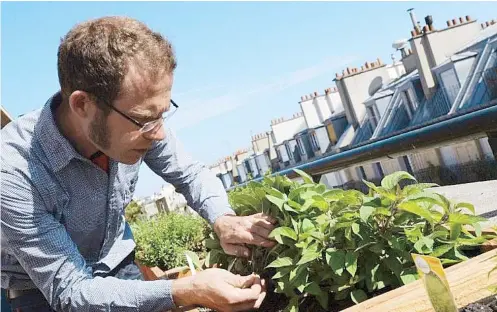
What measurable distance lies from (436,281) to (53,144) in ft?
4.47

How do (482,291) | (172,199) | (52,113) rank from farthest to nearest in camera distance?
(172,199), (52,113), (482,291)

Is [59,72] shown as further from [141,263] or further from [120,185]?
[141,263]

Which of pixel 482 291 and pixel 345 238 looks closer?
pixel 482 291

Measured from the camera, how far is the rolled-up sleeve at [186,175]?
2258mm

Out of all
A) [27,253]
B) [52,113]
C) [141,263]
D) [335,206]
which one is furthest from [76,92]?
[141,263]

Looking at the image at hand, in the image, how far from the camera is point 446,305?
104cm

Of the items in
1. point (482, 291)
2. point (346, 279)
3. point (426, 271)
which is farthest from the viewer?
point (346, 279)

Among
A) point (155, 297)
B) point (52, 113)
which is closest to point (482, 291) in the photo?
point (155, 297)

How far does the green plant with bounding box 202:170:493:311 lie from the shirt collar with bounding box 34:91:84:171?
2.34 feet

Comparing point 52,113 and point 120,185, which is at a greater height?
point 52,113

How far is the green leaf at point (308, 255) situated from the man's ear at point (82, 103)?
0.77m

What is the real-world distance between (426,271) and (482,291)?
32 cm

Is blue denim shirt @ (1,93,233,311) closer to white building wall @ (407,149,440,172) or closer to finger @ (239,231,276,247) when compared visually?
finger @ (239,231,276,247)

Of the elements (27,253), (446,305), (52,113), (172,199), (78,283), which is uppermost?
(52,113)
